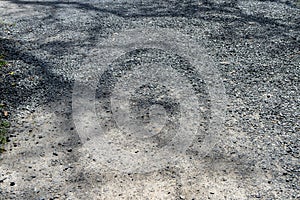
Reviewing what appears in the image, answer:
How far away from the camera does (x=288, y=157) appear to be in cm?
272

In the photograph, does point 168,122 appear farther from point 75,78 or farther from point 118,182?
point 75,78

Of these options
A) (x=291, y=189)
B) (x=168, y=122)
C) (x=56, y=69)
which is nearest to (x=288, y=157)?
(x=291, y=189)

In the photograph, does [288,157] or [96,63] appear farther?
[96,63]

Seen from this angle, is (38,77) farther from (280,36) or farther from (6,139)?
(280,36)

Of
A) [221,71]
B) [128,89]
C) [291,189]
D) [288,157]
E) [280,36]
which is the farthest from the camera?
[280,36]

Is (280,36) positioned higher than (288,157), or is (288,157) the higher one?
(280,36)

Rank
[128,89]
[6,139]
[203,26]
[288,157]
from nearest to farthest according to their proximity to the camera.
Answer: [288,157], [6,139], [128,89], [203,26]

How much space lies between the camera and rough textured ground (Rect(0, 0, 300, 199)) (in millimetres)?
2531

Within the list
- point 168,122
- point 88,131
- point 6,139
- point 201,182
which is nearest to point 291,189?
point 201,182

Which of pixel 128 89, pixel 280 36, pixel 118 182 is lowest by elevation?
pixel 118 182

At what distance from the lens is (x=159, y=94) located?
3395 millimetres

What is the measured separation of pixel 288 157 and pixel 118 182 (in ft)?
3.86

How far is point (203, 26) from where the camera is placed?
4676mm

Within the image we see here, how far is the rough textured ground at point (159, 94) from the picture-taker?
99.7 inches
